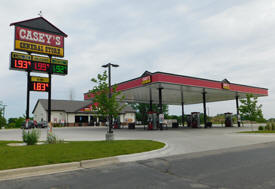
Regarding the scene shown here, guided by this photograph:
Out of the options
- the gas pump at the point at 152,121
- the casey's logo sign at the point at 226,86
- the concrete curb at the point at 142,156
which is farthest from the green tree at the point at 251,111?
the concrete curb at the point at 142,156

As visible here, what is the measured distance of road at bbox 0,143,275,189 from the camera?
18.0ft

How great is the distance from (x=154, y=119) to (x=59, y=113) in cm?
3007

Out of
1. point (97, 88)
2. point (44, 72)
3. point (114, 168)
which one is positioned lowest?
point (114, 168)

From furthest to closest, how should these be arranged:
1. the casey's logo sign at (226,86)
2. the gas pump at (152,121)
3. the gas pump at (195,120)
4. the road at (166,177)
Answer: the gas pump at (195,120)
the gas pump at (152,121)
the casey's logo sign at (226,86)
the road at (166,177)

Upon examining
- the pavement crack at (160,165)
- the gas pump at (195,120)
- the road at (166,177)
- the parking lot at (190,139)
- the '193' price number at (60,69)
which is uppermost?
the '193' price number at (60,69)

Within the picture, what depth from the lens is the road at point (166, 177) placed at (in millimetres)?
5500

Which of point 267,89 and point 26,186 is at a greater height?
point 267,89

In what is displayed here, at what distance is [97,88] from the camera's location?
13.1m

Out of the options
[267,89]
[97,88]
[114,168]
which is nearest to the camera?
[114,168]

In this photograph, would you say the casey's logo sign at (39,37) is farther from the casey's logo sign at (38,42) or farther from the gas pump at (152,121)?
the gas pump at (152,121)

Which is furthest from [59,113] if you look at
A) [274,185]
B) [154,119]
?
[274,185]

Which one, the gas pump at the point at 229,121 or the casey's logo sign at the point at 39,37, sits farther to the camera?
the gas pump at the point at 229,121

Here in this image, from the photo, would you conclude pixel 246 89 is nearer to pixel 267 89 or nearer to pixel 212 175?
pixel 267 89

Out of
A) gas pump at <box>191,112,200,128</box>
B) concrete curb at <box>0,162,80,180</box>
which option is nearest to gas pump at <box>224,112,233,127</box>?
gas pump at <box>191,112,200,128</box>
